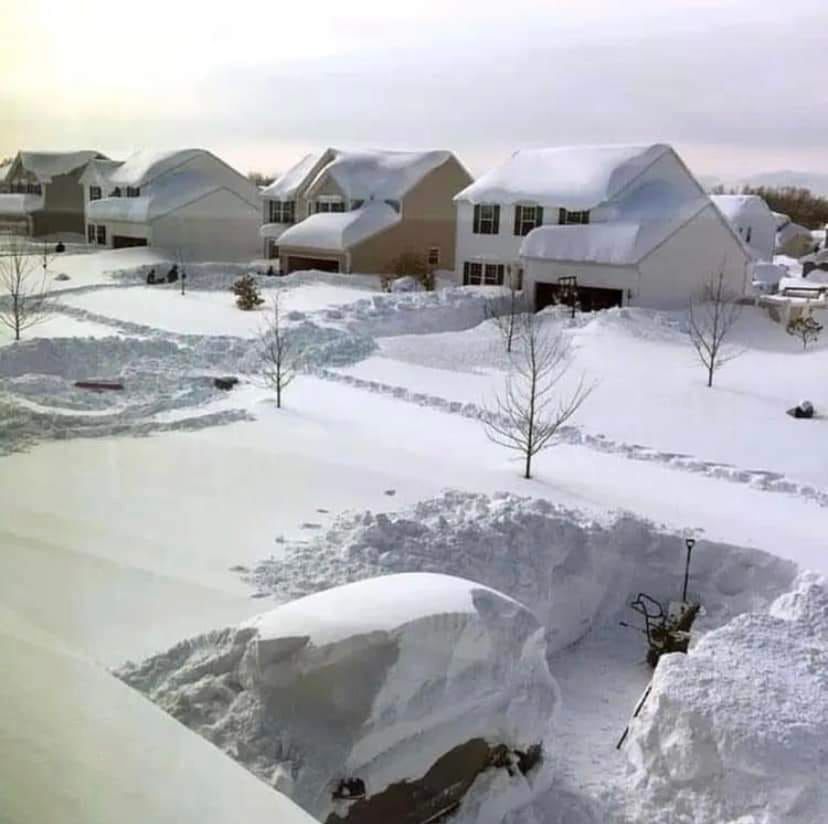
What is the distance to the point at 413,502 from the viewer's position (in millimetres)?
7414

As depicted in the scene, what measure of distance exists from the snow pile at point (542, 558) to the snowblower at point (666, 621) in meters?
0.09

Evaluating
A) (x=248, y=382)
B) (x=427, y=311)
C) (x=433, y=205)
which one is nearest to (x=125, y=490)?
(x=248, y=382)

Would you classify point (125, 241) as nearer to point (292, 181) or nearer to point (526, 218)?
point (292, 181)

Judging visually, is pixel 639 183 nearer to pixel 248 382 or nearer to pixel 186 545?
pixel 248 382

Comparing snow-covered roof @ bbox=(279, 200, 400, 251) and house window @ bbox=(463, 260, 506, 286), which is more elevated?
snow-covered roof @ bbox=(279, 200, 400, 251)

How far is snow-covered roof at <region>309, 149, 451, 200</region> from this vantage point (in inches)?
914

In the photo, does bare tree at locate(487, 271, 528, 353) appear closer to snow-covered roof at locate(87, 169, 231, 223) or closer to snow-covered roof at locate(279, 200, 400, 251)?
snow-covered roof at locate(279, 200, 400, 251)

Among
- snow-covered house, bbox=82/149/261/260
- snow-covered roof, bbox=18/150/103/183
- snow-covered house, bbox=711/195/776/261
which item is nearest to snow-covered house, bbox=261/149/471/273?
snow-covered house, bbox=82/149/261/260

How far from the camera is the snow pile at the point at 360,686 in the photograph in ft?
11.7

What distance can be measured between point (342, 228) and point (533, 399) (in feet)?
47.1

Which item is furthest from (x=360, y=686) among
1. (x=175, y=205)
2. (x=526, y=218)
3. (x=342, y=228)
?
(x=175, y=205)

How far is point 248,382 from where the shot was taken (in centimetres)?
1191

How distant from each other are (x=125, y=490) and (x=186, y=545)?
4.41 ft

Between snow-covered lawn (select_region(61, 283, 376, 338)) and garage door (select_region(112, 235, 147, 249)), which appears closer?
snow-covered lawn (select_region(61, 283, 376, 338))
